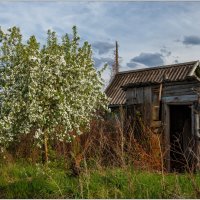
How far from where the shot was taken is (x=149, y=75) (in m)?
22.0

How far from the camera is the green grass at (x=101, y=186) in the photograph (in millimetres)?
7902

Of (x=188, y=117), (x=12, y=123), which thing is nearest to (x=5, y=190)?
(x=12, y=123)

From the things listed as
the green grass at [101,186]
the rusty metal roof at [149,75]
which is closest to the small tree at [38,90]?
the green grass at [101,186]

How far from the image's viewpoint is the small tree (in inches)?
474

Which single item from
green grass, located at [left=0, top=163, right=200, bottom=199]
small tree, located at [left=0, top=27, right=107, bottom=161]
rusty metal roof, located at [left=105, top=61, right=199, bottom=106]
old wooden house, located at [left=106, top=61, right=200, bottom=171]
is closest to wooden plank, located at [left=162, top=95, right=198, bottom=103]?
old wooden house, located at [left=106, top=61, right=200, bottom=171]

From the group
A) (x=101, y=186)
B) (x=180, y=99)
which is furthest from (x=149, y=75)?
(x=101, y=186)

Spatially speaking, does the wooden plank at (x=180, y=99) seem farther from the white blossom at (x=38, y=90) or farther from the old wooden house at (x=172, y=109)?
the white blossom at (x=38, y=90)

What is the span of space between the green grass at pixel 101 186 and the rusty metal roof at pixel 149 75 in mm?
9471

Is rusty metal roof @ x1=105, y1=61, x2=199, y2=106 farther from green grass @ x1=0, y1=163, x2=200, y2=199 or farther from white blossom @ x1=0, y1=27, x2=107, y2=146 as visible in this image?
green grass @ x1=0, y1=163, x2=200, y2=199

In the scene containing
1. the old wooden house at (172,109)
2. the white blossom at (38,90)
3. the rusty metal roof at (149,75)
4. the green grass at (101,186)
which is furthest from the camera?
the rusty metal roof at (149,75)

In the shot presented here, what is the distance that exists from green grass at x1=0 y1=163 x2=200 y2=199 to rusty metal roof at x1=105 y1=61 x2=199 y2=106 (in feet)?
31.1

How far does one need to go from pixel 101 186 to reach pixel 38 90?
14.0 ft

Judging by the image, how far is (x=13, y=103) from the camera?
1202 centimetres

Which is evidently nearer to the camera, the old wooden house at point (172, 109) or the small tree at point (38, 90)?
the small tree at point (38, 90)
